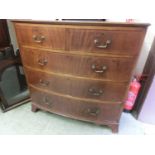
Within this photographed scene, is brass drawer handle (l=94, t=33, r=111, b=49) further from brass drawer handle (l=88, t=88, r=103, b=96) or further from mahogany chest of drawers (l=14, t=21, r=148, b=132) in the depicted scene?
brass drawer handle (l=88, t=88, r=103, b=96)

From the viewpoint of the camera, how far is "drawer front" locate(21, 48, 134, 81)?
0.99 meters

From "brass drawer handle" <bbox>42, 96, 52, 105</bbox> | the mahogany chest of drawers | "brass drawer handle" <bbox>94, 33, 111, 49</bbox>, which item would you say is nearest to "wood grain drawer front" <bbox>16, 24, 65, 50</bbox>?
the mahogany chest of drawers

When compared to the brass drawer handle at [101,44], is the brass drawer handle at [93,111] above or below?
below

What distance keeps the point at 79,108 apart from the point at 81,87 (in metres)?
0.25

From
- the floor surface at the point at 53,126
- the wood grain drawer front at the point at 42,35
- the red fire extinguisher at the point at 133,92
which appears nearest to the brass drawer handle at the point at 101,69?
the wood grain drawer front at the point at 42,35

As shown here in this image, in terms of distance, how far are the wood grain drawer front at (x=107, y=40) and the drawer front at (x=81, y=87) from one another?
10.9 inches

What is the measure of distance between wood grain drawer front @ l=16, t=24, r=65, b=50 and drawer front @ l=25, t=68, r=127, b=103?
279mm

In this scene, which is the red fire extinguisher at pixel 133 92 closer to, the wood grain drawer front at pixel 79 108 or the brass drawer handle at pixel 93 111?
the wood grain drawer front at pixel 79 108

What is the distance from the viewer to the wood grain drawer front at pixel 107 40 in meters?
0.88

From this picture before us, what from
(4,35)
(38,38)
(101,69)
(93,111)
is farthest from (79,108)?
(4,35)
